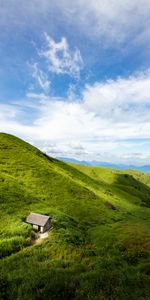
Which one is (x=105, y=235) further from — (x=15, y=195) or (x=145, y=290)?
(x=145, y=290)

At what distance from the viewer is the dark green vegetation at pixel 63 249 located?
1161 cm

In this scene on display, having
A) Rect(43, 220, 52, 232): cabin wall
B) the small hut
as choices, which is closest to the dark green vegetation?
Rect(43, 220, 52, 232): cabin wall

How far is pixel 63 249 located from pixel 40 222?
10607 millimetres

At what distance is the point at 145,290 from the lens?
12.5 meters

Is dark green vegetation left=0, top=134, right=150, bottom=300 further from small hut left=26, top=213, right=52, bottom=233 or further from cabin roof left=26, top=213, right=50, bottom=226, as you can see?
cabin roof left=26, top=213, right=50, bottom=226

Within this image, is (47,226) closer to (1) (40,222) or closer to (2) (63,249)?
(1) (40,222)

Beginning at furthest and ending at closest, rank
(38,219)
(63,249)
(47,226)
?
(38,219)
(47,226)
(63,249)

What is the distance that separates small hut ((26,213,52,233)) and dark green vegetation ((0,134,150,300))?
1283 millimetres

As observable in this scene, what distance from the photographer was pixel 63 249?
25.7 metres

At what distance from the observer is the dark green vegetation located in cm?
1161

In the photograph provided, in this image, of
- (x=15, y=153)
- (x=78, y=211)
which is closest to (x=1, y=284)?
(x=78, y=211)

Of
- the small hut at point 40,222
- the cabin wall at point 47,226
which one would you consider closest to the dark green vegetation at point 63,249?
the cabin wall at point 47,226

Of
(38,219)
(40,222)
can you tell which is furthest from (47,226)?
(38,219)

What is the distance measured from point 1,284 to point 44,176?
2809 inches
